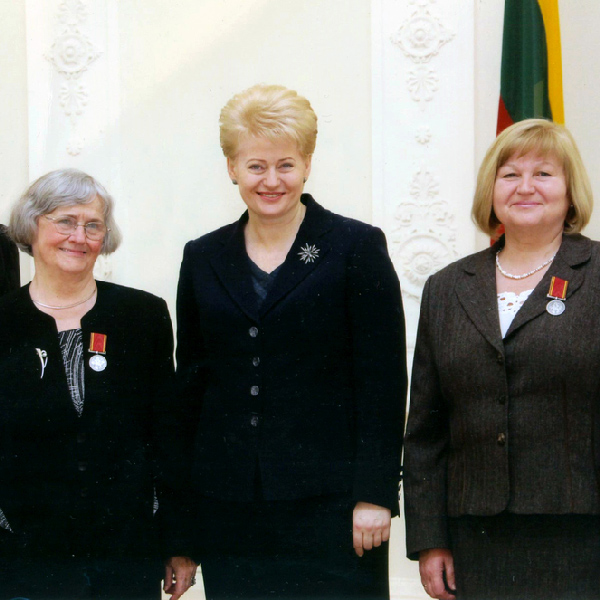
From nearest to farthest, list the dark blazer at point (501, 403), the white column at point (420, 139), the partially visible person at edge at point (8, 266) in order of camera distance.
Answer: the dark blazer at point (501, 403), the partially visible person at edge at point (8, 266), the white column at point (420, 139)

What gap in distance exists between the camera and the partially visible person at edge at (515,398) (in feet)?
7.09

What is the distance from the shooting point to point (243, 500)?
238cm

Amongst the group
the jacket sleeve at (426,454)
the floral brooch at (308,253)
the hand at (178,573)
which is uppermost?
the floral brooch at (308,253)

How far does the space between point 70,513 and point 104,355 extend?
0.44 m

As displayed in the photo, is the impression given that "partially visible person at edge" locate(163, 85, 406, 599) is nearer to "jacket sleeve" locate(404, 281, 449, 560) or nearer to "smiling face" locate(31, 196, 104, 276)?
"jacket sleeve" locate(404, 281, 449, 560)

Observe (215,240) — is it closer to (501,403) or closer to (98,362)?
(98,362)

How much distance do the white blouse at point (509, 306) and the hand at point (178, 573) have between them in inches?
44.5

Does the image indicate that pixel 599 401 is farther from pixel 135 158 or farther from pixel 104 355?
pixel 135 158

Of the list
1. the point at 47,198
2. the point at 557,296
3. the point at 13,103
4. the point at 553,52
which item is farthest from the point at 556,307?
the point at 13,103

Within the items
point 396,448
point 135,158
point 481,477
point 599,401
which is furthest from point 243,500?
point 135,158

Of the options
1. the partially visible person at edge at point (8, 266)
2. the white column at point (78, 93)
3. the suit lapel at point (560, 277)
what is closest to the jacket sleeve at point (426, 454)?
the suit lapel at point (560, 277)

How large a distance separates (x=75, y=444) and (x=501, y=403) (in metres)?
1.15

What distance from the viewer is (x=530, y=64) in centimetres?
438

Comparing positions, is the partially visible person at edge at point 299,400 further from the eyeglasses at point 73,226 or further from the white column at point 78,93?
the white column at point 78,93
